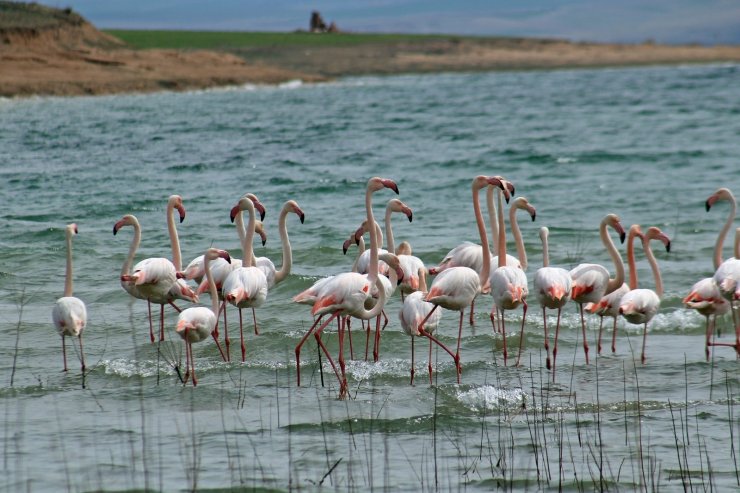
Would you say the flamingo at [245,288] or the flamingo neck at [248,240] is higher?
the flamingo neck at [248,240]

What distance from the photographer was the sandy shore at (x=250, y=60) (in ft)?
143

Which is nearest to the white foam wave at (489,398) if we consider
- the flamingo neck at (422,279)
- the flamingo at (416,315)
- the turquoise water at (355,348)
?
the turquoise water at (355,348)

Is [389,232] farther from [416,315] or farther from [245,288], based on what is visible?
[245,288]

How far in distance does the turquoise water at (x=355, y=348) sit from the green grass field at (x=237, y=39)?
42821mm

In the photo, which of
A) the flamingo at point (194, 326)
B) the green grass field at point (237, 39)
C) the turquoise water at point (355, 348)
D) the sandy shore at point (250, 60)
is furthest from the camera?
the green grass field at point (237, 39)

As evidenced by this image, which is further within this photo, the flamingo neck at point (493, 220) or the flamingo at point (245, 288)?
the flamingo neck at point (493, 220)

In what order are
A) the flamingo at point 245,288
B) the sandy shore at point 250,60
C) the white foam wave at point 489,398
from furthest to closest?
the sandy shore at point 250,60
the flamingo at point 245,288
the white foam wave at point 489,398

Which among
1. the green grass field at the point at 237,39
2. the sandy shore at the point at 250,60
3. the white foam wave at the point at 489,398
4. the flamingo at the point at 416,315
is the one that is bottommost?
the white foam wave at the point at 489,398

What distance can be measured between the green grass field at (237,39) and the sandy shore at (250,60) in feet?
10.7

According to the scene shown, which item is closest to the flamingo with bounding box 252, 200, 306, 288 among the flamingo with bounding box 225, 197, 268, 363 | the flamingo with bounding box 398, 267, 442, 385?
the flamingo with bounding box 225, 197, 268, 363

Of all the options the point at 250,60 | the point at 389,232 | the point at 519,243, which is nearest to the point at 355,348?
the point at 389,232

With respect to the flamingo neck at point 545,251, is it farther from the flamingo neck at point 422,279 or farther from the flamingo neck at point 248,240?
the flamingo neck at point 248,240

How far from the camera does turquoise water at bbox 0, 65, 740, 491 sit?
5664 millimetres

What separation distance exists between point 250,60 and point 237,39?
1393 centimetres
